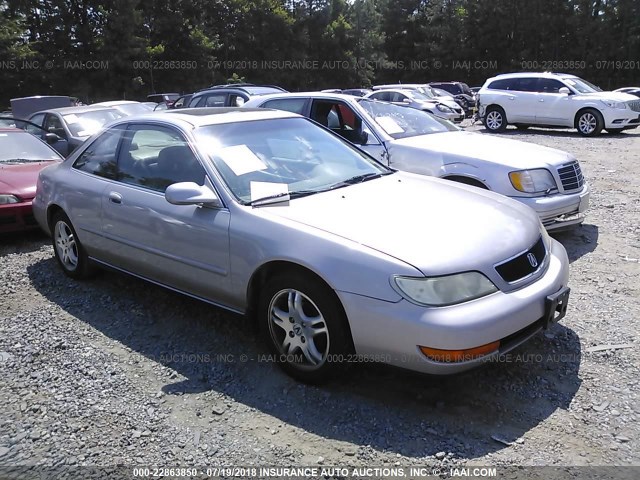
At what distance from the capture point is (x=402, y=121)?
6.93 meters

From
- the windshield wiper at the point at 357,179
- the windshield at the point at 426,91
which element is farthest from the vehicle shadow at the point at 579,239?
the windshield at the point at 426,91

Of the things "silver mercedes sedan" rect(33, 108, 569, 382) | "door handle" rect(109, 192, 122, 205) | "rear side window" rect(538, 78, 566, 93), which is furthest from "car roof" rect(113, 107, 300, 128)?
"rear side window" rect(538, 78, 566, 93)

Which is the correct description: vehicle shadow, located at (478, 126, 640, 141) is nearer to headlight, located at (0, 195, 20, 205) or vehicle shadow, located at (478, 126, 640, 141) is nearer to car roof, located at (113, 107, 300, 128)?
car roof, located at (113, 107, 300, 128)

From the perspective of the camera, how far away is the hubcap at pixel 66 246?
5.14 metres

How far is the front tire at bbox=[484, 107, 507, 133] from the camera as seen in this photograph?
55.7 feet

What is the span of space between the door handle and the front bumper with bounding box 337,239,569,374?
2201mm

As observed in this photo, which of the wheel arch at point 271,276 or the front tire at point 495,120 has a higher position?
the wheel arch at point 271,276

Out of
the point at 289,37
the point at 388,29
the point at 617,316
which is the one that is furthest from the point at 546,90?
Answer: the point at 388,29

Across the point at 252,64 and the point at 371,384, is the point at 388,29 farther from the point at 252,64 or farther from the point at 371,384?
the point at 371,384

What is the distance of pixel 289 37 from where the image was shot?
163 ft

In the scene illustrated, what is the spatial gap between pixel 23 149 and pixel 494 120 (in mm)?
13539

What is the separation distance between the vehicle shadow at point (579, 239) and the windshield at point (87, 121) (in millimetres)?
7690

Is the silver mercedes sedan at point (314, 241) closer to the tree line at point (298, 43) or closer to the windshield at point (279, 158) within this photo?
the windshield at point (279, 158)

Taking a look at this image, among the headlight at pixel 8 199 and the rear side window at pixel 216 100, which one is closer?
the headlight at pixel 8 199
